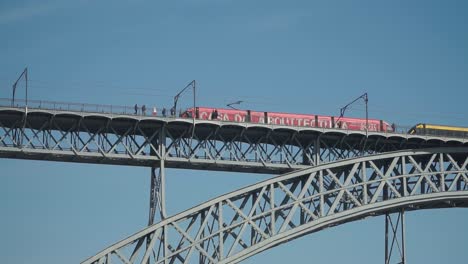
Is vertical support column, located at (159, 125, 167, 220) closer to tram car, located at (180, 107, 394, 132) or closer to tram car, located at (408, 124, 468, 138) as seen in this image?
tram car, located at (180, 107, 394, 132)

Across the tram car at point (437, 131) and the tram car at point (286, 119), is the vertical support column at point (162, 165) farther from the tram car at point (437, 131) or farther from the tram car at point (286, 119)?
the tram car at point (437, 131)

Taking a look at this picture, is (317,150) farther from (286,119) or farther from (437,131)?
(437,131)

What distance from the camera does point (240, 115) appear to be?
94.5 m

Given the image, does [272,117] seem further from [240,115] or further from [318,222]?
[318,222]

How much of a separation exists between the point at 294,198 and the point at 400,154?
31.0ft

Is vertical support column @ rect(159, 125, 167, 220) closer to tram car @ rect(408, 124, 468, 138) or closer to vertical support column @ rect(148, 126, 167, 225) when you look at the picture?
vertical support column @ rect(148, 126, 167, 225)

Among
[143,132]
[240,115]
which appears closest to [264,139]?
[240,115]

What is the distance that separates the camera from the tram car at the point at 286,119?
93.4 metres

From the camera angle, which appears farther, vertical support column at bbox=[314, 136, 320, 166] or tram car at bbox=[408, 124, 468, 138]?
tram car at bbox=[408, 124, 468, 138]

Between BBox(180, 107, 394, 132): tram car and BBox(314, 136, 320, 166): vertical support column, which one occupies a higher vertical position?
BBox(180, 107, 394, 132): tram car

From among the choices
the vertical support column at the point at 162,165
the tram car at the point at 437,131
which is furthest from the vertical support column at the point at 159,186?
the tram car at the point at 437,131

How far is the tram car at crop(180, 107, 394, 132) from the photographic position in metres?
93.4

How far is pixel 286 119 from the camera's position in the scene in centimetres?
9669

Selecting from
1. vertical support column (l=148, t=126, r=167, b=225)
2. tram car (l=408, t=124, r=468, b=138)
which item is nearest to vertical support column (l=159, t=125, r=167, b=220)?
vertical support column (l=148, t=126, r=167, b=225)
